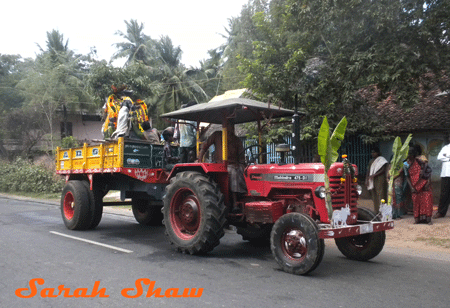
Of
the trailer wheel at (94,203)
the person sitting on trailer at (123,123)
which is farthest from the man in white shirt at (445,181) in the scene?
the trailer wheel at (94,203)

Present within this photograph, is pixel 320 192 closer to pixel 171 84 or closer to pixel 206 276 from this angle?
pixel 206 276

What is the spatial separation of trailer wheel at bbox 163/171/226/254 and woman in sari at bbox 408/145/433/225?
17.5 feet

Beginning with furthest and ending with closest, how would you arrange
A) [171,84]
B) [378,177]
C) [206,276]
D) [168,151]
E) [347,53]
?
1. [171,84]
2. [347,53]
3. [378,177]
4. [168,151]
5. [206,276]

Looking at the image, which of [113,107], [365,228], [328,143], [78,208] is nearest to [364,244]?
[365,228]

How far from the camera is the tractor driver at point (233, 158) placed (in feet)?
21.7

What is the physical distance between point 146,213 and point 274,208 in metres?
4.80

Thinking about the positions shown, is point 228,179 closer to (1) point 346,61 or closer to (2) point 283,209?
(2) point 283,209

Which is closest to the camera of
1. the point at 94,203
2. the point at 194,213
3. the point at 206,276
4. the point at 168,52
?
the point at 206,276

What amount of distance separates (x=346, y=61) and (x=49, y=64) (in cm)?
2490

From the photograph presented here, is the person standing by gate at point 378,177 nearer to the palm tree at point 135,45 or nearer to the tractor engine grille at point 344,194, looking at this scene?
the tractor engine grille at point 344,194

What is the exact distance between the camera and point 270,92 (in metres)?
11.9

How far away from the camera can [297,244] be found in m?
5.33

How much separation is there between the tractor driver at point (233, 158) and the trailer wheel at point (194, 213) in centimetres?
37

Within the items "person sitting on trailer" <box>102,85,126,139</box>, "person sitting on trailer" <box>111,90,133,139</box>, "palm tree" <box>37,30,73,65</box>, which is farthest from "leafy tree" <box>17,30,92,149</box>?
"person sitting on trailer" <box>111,90,133,139</box>
